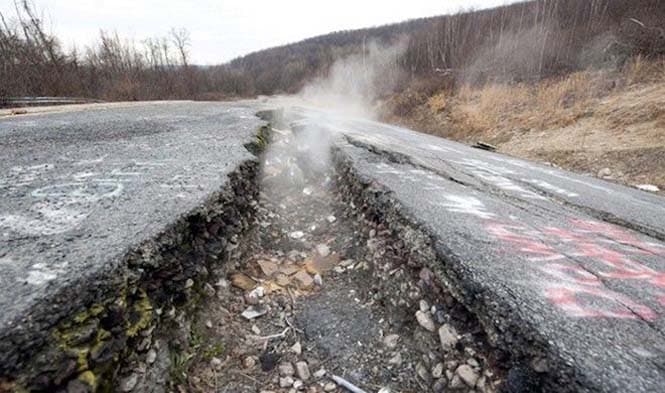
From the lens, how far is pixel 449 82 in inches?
731

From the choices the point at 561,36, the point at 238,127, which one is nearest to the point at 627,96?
the point at 561,36

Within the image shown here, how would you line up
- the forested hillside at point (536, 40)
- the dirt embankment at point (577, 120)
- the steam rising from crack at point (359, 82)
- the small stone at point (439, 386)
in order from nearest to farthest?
the small stone at point (439, 386) < the dirt embankment at point (577, 120) < the forested hillside at point (536, 40) < the steam rising from crack at point (359, 82)

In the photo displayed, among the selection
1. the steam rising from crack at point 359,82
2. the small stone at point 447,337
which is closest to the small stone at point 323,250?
the small stone at point 447,337

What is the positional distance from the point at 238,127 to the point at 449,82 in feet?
51.8

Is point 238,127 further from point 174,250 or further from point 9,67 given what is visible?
point 9,67

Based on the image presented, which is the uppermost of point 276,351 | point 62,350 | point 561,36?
point 561,36

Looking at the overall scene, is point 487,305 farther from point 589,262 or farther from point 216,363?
point 216,363

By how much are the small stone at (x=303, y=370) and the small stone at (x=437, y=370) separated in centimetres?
58

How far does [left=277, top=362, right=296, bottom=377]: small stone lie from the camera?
174 centimetres

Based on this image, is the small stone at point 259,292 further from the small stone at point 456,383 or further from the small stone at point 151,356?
the small stone at point 456,383

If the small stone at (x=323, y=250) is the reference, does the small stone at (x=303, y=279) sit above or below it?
below

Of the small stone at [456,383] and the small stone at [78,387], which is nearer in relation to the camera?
the small stone at [78,387]

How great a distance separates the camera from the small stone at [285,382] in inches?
66.1

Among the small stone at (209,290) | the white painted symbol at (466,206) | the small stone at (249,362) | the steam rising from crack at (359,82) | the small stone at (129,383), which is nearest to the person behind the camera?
the small stone at (129,383)
